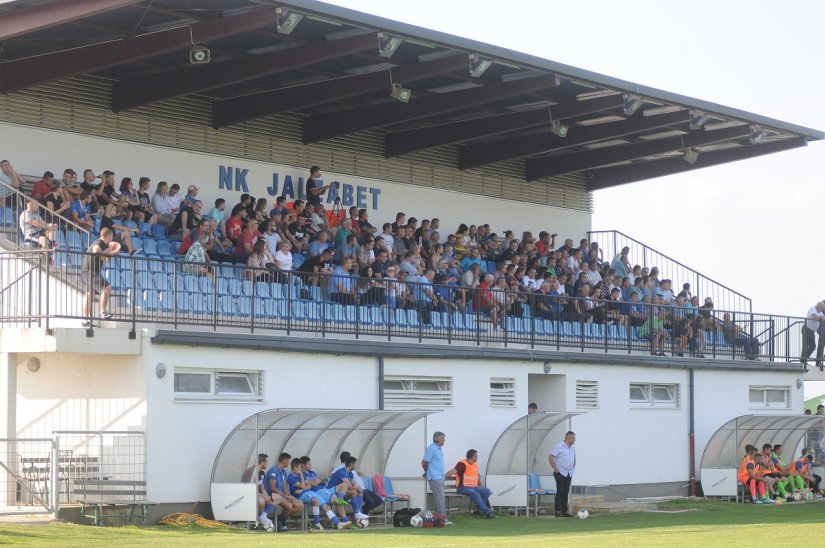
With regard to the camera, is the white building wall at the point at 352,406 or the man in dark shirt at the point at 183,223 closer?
the white building wall at the point at 352,406

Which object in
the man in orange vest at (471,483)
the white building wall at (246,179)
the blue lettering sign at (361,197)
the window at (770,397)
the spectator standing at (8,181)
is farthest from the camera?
the window at (770,397)

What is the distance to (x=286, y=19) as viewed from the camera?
24.2m

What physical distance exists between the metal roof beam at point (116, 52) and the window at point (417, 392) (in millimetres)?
6541

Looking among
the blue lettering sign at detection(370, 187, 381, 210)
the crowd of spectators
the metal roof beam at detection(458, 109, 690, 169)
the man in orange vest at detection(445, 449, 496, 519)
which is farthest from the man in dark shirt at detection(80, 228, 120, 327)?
the metal roof beam at detection(458, 109, 690, 169)

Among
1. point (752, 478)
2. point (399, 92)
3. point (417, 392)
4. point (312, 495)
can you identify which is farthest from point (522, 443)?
point (399, 92)

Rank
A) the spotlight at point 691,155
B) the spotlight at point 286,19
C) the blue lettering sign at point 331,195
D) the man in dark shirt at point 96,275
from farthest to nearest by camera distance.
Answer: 1. the spotlight at point 691,155
2. the blue lettering sign at point 331,195
3. the spotlight at point 286,19
4. the man in dark shirt at point 96,275

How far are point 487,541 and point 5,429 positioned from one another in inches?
291

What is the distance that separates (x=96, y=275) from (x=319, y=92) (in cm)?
864

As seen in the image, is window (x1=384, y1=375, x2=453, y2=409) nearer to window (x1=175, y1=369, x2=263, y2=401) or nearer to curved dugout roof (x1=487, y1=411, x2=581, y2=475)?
curved dugout roof (x1=487, y1=411, x2=581, y2=475)

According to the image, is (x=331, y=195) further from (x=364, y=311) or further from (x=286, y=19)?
(x=286, y=19)

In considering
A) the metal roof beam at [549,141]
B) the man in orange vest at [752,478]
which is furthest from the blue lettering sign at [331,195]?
the man in orange vest at [752,478]

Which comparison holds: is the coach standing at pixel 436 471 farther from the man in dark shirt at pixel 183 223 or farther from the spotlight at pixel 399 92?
the spotlight at pixel 399 92

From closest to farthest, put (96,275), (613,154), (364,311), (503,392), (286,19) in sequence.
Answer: (96,275), (286,19), (364,311), (503,392), (613,154)

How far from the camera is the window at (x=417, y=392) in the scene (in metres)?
26.7
